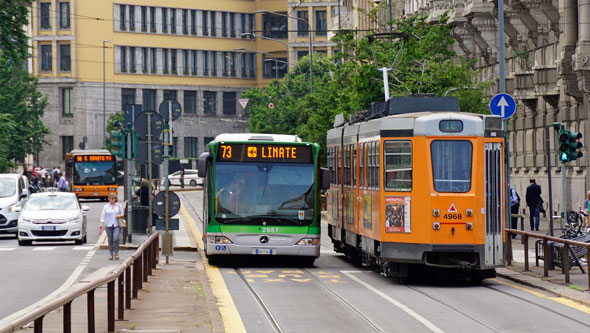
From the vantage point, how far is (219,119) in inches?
4818

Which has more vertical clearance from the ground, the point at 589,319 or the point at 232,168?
the point at 232,168

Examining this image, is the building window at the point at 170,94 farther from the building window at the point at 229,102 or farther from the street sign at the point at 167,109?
the street sign at the point at 167,109

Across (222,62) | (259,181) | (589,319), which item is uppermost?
(222,62)

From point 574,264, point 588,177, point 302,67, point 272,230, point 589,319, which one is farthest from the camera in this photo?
point 302,67

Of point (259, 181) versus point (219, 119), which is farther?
point (219, 119)

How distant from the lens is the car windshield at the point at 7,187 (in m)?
41.0

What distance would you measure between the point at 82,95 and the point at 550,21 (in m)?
75.5

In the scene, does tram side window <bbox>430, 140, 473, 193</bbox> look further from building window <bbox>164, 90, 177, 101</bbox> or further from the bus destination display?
building window <bbox>164, 90, 177, 101</bbox>

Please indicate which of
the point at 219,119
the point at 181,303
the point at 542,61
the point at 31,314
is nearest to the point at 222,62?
the point at 219,119

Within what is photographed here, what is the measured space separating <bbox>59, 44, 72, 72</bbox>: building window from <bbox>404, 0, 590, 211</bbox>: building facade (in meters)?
63.8

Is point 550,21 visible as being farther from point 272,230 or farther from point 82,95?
point 82,95

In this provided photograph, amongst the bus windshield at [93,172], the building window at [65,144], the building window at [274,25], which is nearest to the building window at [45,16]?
the building window at [65,144]

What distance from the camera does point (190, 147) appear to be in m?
122

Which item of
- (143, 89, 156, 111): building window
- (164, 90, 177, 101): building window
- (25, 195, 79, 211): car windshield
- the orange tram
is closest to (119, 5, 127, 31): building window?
(143, 89, 156, 111): building window
